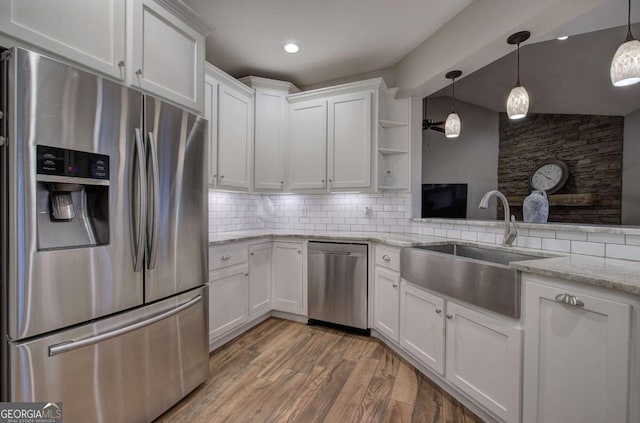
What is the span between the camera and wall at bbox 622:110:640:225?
3.90 m

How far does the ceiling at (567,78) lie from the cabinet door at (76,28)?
3497mm

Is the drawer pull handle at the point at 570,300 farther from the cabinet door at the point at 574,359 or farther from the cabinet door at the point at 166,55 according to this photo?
the cabinet door at the point at 166,55

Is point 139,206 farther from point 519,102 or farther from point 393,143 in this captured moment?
point 519,102

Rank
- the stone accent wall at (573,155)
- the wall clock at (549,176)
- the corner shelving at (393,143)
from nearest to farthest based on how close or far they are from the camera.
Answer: the corner shelving at (393,143), the stone accent wall at (573,155), the wall clock at (549,176)

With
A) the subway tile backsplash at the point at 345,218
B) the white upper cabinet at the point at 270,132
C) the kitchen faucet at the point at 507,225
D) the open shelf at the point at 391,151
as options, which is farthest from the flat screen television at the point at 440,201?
the white upper cabinet at the point at 270,132

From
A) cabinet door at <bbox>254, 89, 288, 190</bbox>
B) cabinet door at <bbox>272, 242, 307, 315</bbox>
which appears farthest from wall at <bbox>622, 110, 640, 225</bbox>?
cabinet door at <bbox>254, 89, 288, 190</bbox>

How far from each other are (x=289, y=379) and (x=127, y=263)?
130 cm

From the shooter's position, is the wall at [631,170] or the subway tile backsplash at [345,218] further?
the wall at [631,170]

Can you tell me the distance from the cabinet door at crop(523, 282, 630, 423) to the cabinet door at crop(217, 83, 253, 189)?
245cm

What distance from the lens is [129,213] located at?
1.32m

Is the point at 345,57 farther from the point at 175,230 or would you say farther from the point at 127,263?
the point at 127,263

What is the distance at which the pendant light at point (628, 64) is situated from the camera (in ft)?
4.53

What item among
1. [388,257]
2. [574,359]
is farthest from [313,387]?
[574,359]

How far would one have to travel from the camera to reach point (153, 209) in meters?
1.41
